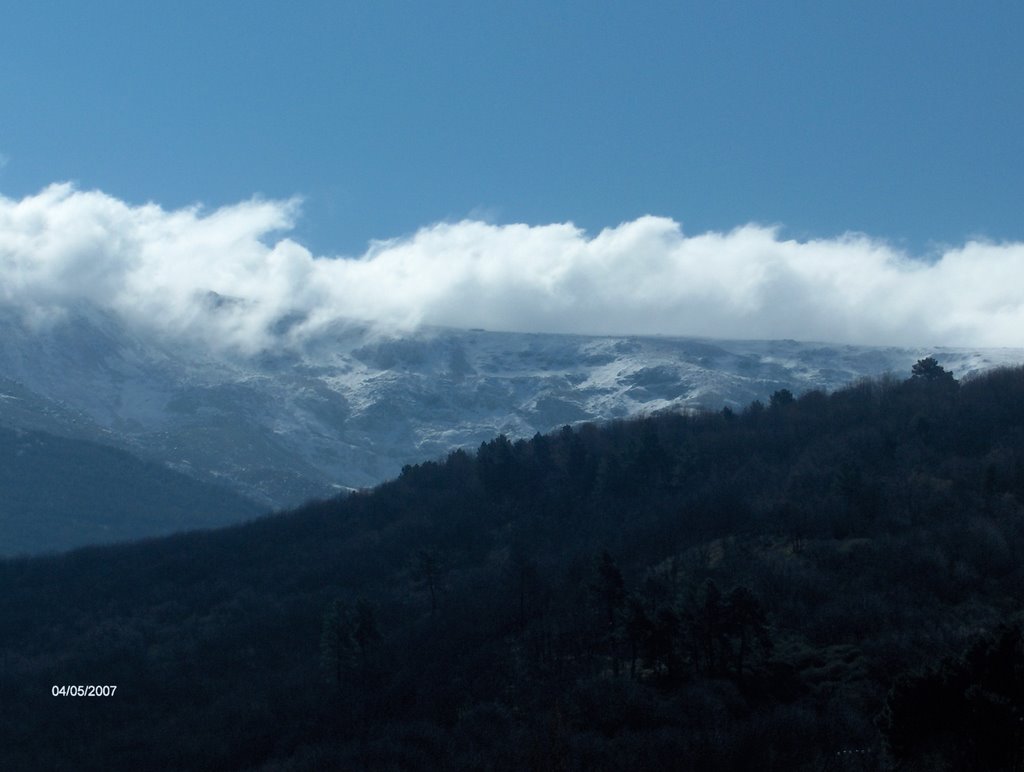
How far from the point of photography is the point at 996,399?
15575 cm

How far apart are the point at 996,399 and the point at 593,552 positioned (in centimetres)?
6140

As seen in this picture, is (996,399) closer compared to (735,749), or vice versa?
(735,749)

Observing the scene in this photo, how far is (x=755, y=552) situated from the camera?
10731cm

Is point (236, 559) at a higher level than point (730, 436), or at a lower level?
lower

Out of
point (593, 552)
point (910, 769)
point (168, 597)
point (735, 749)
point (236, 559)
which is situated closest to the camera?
point (910, 769)

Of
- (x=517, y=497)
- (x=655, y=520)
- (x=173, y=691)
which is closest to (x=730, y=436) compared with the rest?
(x=517, y=497)

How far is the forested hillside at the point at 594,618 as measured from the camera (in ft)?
228

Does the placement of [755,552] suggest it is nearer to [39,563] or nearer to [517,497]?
[517,497]

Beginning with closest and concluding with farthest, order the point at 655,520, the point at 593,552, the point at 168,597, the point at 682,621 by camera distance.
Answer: the point at 682,621 → the point at 593,552 → the point at 655,520 → the point at 168,597

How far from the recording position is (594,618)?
97688 mm

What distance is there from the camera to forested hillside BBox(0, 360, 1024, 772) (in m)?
69.6

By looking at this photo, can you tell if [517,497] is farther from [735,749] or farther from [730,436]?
[735,749]

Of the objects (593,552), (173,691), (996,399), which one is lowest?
(173,691)

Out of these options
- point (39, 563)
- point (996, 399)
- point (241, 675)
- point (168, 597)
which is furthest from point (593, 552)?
point (39, 563)
